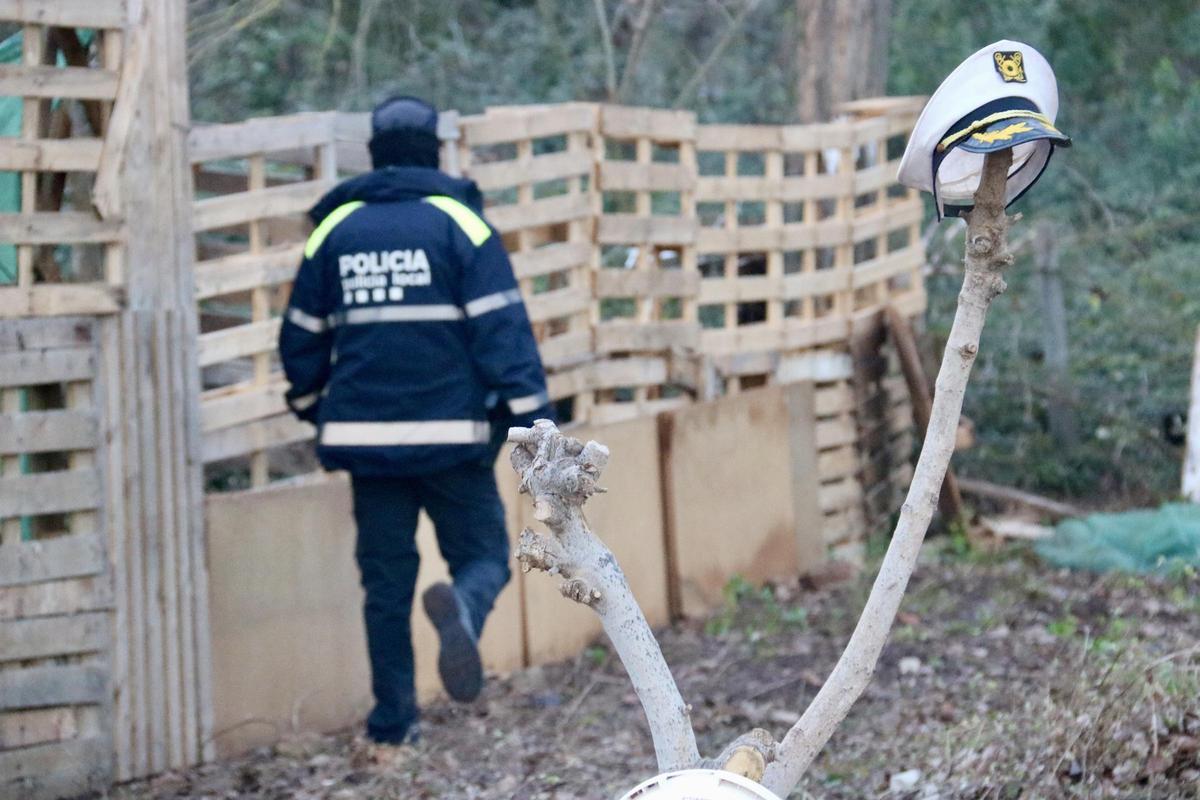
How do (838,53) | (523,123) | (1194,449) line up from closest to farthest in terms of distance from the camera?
(523,123) < (1194,449) < (838,53)

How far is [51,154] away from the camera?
15.3 feet

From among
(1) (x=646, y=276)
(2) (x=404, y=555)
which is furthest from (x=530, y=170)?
(2) (x=404, y=555)

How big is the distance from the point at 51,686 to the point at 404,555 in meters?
1.18

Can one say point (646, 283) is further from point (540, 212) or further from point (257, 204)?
point (257, 204)

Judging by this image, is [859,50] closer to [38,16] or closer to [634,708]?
[634,708]

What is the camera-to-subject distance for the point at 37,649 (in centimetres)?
470

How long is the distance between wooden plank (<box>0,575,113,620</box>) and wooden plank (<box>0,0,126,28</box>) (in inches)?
66.5

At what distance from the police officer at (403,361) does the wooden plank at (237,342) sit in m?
0.29

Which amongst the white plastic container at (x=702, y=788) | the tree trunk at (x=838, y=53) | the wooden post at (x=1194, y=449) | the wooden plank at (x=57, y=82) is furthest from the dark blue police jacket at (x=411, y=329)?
the wooden post at (x=1194, y=449)

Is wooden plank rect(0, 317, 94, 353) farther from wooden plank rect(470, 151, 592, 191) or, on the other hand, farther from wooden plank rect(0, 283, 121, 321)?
wooden plank rect(470, 151, 592, 191)

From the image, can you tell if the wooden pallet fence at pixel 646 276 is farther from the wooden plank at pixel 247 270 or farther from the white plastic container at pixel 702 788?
the white plastic container at pixel 702 788

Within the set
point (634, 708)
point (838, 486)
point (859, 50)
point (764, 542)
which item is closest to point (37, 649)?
point (634, 708)

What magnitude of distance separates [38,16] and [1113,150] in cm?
1031

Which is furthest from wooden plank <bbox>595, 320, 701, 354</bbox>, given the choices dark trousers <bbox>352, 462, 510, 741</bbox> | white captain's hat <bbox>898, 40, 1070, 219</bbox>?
white captain's hat <bbox>898, 40, 1070, 219</bbox>
